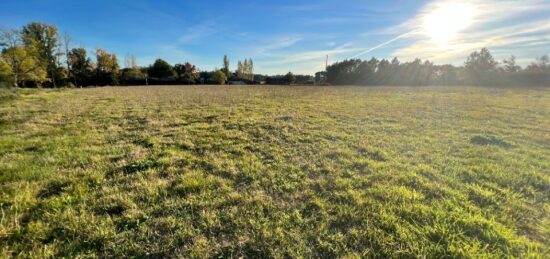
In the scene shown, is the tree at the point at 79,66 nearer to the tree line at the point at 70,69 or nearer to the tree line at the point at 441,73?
the tree line at the point at 70,69

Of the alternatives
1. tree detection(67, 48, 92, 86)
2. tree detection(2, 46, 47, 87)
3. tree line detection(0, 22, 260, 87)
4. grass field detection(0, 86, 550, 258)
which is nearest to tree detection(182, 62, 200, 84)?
tree line detection(0, 22, 260, 87)

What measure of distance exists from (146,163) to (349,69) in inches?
2644

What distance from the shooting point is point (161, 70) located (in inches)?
3137

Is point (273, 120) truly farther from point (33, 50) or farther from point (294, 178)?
point (33, 50)

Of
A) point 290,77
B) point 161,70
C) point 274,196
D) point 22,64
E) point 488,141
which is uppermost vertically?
point 161,70

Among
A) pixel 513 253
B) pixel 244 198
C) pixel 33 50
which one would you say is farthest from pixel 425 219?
pixel 33 50

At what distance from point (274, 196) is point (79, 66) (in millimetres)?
81553

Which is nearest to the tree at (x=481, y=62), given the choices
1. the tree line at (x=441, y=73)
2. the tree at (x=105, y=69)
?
the tree line at (x=441, y=73)

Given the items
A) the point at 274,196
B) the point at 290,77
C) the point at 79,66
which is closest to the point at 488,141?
the point at 274,196

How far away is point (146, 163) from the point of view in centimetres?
506

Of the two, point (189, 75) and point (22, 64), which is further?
point (189, 75)

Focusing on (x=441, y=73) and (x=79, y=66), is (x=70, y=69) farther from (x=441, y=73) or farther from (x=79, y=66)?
(x=441, y=73)

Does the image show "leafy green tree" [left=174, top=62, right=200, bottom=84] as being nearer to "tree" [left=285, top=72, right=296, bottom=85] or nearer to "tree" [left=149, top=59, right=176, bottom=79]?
"tree" [left=149, top=59, right=176, bottom=79]

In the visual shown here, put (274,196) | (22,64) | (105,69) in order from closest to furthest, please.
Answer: (274,196) < (22,64) < (105,69)
